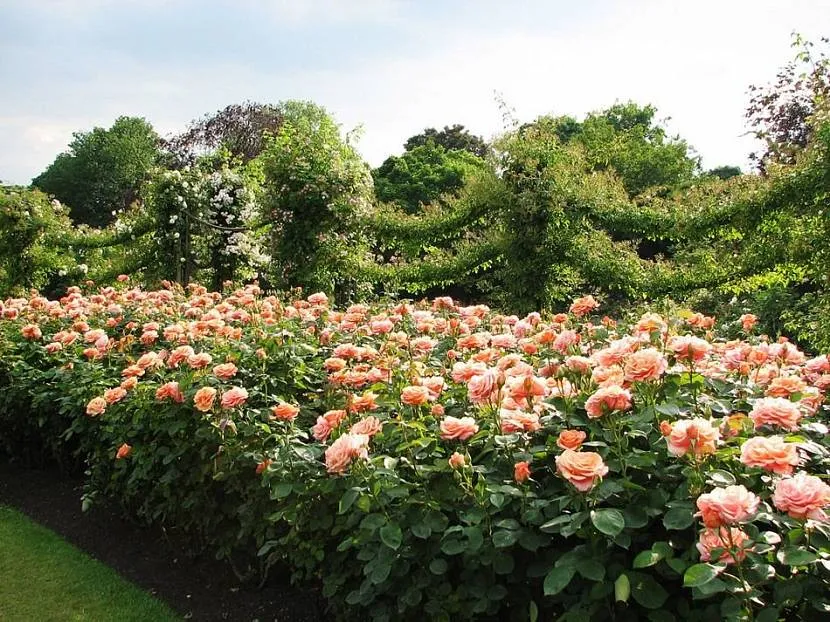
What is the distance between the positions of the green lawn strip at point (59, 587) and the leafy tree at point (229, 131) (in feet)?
91.4

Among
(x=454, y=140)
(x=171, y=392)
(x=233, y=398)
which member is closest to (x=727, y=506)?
(x=233, y=398)

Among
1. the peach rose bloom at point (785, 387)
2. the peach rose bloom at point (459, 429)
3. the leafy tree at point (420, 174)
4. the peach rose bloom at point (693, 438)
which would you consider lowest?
the peach rose bloom at point (459, 429)

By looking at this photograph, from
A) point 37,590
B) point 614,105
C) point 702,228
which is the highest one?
point 614,105

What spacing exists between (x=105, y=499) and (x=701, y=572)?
3332 mm

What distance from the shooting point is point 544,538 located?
155 cm

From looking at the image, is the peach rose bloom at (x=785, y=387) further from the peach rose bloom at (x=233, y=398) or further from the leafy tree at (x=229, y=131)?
the leafy tree at (x=229, y=131)

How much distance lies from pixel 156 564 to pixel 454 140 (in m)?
34.2

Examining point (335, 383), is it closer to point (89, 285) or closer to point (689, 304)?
point (89, 285)

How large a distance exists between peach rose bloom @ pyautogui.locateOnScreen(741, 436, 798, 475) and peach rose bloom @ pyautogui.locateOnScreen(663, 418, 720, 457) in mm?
67

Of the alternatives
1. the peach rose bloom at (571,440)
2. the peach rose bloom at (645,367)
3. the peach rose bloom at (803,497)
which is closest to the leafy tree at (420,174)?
the peach rose bloom at (645,367)

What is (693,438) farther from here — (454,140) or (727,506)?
(454,140)

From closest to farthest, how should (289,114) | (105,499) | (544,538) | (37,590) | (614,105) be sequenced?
1. (544,538)
2. (37,590)
3. (105,499)
4. (614,105)
5. (289,114)

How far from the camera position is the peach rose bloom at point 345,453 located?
1.70 metres

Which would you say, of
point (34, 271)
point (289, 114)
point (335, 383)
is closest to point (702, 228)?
point (335, 383)
